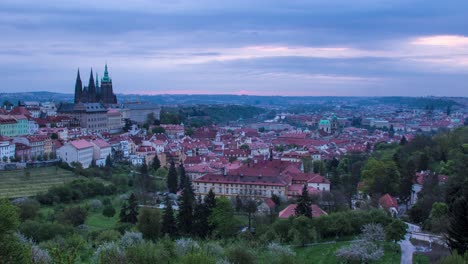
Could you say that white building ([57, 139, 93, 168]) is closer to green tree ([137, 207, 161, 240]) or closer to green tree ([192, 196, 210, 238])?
green tree ([137, 207, 161, 240])

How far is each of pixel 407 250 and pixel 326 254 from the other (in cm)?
347

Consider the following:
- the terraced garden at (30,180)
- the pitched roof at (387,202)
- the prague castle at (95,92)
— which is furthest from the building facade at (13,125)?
the pitched roof at (387,202)

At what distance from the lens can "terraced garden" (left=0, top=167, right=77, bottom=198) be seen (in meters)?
39.9

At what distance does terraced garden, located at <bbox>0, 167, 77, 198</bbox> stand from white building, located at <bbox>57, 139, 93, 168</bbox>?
85.0 inches

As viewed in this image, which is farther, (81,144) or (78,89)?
(78,89)

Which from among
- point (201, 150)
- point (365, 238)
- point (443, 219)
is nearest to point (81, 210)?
point (365, 238)

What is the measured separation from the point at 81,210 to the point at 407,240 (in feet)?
59.5

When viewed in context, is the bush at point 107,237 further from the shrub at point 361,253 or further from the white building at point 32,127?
the white building at point 32,127

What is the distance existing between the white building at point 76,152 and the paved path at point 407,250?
108 ft

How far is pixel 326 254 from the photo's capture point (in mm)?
24641

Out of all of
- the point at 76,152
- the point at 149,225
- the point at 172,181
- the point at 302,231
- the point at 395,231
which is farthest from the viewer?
the point at 76,152

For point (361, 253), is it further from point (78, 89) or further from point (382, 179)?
point (78, 89)

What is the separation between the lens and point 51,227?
92.0ft

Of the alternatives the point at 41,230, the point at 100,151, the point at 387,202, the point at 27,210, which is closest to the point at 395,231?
the point at 387,202
